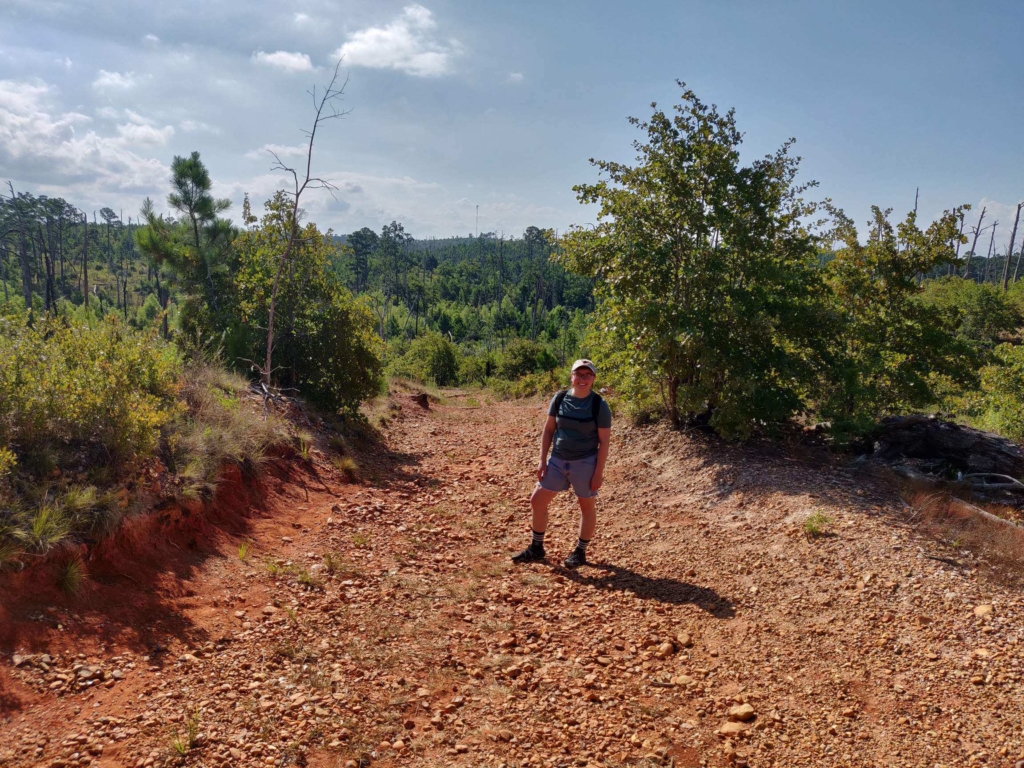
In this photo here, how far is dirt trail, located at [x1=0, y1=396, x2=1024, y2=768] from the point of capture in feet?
9.75

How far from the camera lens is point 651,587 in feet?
16.2

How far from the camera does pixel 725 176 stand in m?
8.01

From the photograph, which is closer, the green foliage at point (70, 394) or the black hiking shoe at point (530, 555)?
the green foliage at point (70, 394)

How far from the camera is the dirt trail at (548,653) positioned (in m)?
2.97

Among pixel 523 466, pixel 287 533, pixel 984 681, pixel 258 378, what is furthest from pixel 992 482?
pixel 258 378

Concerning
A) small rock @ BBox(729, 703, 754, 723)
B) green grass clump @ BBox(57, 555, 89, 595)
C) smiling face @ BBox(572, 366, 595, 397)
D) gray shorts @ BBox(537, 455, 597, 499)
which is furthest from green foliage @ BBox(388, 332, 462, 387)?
small rock @ BBox(729, 703, 754, 723)

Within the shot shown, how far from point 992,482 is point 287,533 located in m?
7.74

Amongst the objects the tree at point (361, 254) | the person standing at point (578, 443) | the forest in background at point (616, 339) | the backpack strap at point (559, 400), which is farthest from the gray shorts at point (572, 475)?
the tree at point (361, 254)

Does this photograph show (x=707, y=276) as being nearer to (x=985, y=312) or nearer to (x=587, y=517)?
Answer: (x=587, y=517)

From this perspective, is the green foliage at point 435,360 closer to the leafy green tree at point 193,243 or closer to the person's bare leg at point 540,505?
the leafy green tree at point 193,243

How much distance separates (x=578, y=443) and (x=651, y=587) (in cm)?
137

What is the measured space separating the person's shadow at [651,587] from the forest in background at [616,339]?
3.15m

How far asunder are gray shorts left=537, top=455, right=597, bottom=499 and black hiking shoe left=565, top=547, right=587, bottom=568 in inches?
24.6

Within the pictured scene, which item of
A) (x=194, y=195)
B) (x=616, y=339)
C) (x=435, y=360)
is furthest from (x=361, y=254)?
(x=616, y=339)
